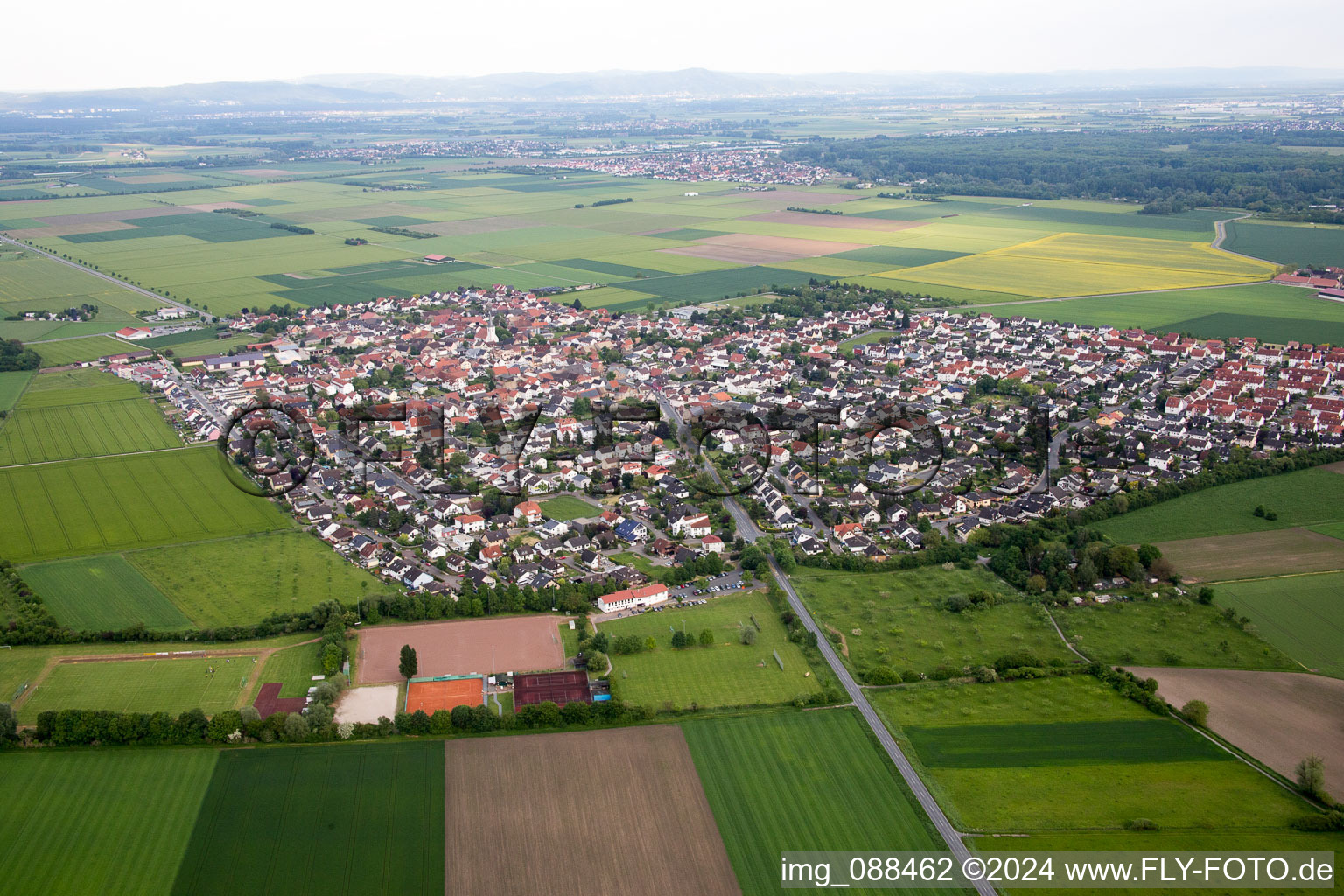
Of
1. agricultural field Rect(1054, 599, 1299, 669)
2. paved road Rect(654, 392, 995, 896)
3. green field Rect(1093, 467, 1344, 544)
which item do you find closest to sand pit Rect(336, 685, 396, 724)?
paved road Rect(654, 392, 995, 896)

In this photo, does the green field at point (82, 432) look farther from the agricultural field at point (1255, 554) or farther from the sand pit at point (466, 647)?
the agricultural field at point (1255, 554)

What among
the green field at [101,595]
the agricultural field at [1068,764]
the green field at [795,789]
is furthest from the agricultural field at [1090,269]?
the green field at [101,595]

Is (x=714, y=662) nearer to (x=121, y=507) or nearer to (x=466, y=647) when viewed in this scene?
(x=466, y=647)

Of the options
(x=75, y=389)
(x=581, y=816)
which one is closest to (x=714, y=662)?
(x=581, y=816)

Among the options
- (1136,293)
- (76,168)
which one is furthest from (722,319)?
(76,168)

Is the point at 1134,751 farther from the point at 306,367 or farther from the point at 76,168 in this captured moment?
the point at 76,168

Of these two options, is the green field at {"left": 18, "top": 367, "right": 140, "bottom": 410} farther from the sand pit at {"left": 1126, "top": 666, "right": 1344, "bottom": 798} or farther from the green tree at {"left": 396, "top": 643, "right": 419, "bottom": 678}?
the sand pit at {"left": 1126, "top": 666, "right": 1344, "bottom": 798}

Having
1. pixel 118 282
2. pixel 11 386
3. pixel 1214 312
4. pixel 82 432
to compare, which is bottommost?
pixel 82 432

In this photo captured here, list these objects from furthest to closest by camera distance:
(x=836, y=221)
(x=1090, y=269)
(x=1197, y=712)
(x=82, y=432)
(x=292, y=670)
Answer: (x=836, y=221), (x=1090, y=269), (x=82, y=432), (x=292, y=670), (x=1197, y=712)
